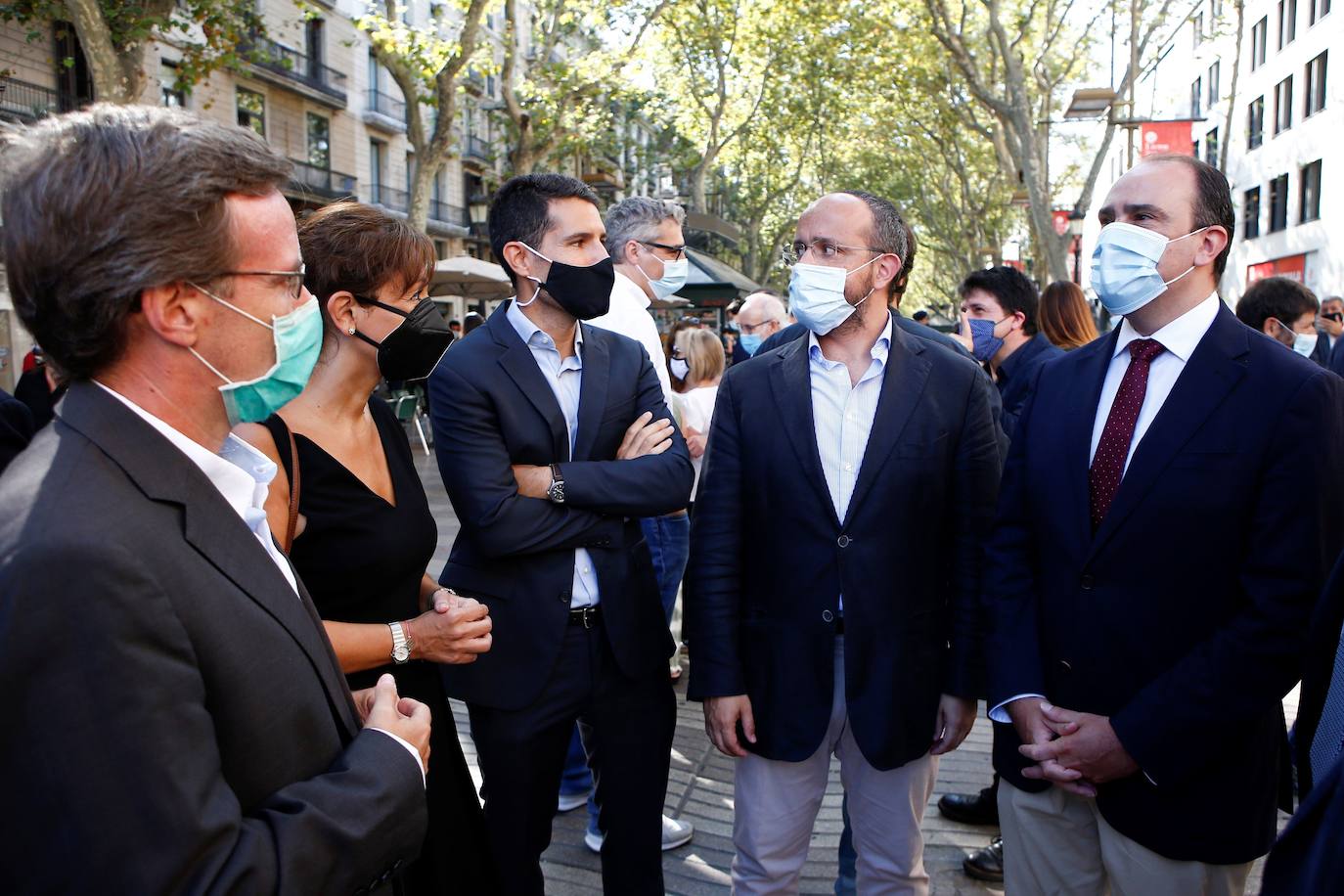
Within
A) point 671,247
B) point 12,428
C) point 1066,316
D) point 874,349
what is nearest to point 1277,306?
point 1066,316

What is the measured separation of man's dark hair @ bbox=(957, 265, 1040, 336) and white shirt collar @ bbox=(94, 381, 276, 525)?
4.40 m

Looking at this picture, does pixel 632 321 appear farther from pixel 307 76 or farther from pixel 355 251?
pixel 307 76

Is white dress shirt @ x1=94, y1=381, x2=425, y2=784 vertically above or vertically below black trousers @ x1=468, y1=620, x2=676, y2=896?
above

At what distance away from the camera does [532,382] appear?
2.93 meters

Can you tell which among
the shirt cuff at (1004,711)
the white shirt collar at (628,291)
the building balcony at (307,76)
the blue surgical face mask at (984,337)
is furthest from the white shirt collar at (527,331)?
the building balcony at (307,76)

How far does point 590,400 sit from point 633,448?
0.19 m

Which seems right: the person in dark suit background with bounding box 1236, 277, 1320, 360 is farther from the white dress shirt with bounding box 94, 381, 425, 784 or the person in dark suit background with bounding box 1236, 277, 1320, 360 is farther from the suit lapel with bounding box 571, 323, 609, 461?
the white dress shirt with bounding box 94, 381, 425, 784

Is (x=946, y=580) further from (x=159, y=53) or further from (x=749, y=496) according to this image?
(x=159, y=53)

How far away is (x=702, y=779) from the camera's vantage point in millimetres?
4512

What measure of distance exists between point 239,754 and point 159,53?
2840 centimetres

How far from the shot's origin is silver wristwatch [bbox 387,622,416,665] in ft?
7.92

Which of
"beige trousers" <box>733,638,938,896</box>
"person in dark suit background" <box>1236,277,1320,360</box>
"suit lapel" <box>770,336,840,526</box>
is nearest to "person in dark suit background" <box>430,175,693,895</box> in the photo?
"beige trousers" <box>733,638,938,896</box>

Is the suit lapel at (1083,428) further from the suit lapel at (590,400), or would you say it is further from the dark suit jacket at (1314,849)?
the suit lapel at (590,400)

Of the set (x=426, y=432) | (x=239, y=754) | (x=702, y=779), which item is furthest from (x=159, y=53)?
(x=239, y=754)
